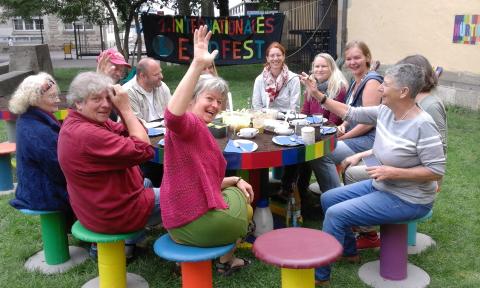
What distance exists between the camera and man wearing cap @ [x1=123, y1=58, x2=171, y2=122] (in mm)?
4281

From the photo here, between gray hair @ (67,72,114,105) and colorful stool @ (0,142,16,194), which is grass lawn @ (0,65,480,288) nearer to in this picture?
colorful stool @ (0,142,16,194)

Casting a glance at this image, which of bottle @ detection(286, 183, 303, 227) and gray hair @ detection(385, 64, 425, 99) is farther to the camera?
bottle @ detection(286, 183, 303, 227)

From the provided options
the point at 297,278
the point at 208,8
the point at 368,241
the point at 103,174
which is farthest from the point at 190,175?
the point at 208,8

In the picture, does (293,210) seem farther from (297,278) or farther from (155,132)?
(297,278)

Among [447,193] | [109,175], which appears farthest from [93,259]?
[447,193]

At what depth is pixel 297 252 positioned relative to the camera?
7.54 ft

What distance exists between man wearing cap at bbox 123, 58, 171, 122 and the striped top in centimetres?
215

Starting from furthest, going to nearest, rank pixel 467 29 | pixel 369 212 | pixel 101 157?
pixel 467 29 → pixel 369 212 → pixel 101 157

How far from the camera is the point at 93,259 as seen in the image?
3479 mm

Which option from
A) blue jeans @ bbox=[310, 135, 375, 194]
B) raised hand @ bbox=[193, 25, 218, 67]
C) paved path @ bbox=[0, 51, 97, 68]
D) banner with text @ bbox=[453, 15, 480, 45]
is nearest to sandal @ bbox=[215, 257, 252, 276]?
blue jeans @ bbox=[310, 135, 375, 194]

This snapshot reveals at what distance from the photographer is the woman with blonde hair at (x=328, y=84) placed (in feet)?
14.8

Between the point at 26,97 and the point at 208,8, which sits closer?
the point at 26,97

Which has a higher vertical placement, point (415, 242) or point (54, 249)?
point (54, 249)

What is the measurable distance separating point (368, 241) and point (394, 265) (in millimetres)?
517
